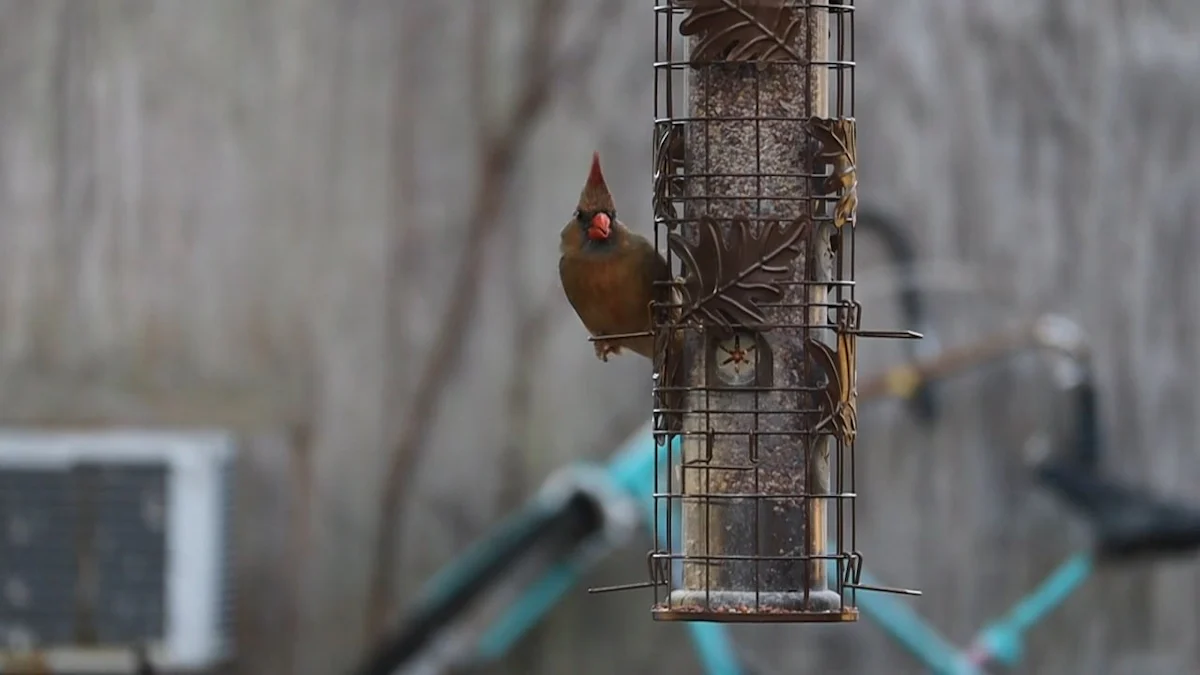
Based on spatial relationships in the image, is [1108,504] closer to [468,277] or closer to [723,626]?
[723,626]

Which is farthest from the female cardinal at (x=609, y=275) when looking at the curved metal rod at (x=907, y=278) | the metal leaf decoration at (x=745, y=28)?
the curved metal rod at (x=907, y=278)

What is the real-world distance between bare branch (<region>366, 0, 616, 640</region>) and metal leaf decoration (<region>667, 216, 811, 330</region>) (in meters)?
2.88

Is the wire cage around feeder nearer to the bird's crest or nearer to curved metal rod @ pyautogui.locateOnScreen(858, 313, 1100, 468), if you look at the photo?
the bird's crest

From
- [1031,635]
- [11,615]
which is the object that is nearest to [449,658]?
[11,615]

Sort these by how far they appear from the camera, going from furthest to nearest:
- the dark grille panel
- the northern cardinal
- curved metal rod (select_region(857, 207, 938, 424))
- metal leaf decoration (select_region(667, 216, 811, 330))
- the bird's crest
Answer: curved metal rod (select_region(857, 207, 938, 424))
the dark grille panel
the bird's crest
the northern cardinal
metal leaf decoration (select_region(667, 216, 811, 330))

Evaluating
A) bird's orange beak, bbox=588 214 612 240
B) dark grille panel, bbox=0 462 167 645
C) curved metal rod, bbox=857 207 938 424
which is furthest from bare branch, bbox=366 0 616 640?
bird's orange beak, bbox=588 214 612 240

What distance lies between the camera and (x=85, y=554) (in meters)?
7.09

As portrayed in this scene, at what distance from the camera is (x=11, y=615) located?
23.4 feet

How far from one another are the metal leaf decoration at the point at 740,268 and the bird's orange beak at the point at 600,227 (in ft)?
0.91

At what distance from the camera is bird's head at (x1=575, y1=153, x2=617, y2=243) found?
4.71 metres

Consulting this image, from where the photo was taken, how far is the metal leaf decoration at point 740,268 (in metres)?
4.46

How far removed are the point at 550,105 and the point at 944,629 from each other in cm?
210

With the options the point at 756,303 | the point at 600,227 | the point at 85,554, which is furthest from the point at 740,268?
the point at 85,554

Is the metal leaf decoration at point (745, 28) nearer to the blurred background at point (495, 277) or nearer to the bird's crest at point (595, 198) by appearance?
the bird's crest at point (595, 198)
